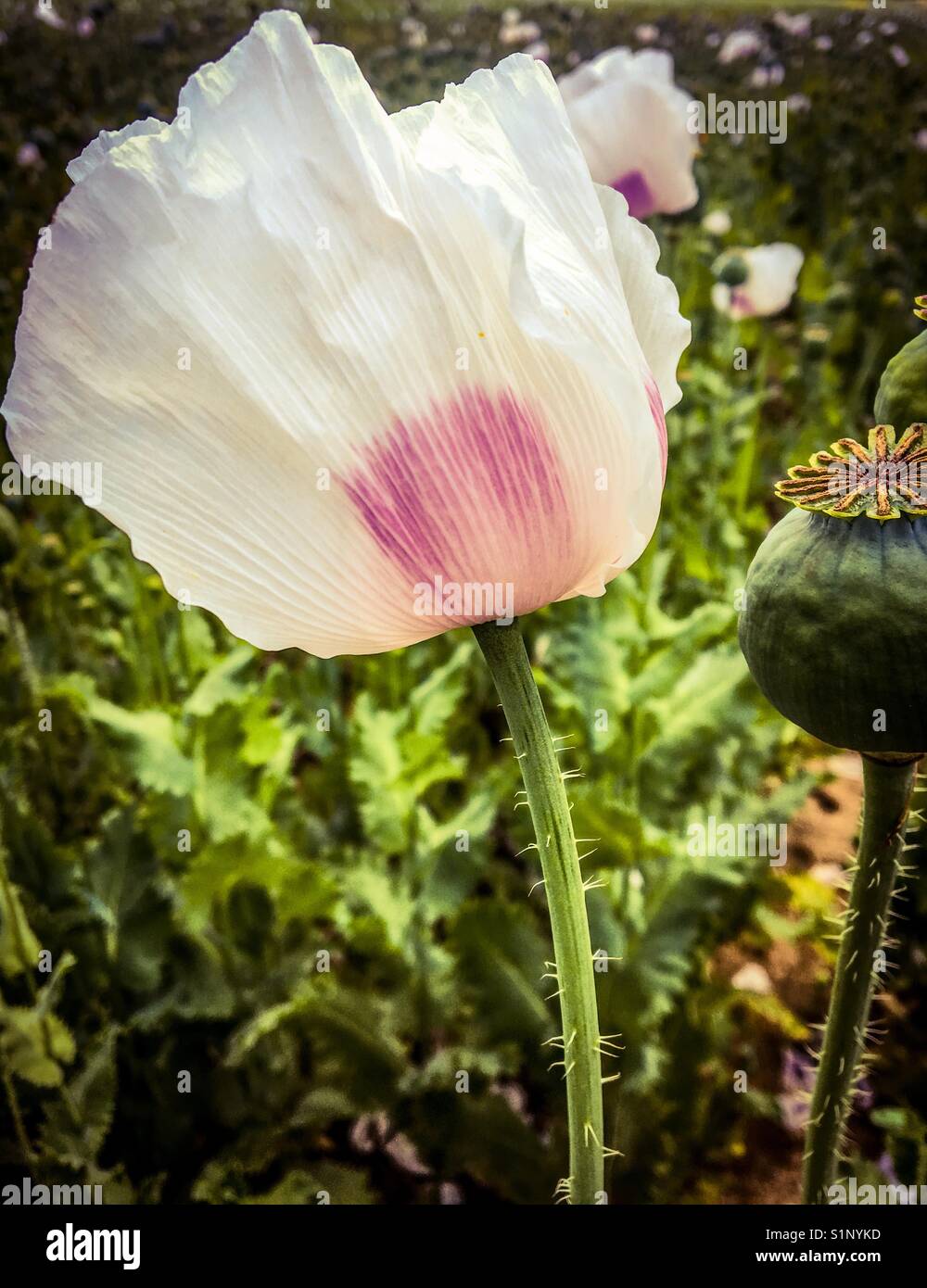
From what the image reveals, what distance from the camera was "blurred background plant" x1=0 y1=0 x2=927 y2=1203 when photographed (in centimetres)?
65

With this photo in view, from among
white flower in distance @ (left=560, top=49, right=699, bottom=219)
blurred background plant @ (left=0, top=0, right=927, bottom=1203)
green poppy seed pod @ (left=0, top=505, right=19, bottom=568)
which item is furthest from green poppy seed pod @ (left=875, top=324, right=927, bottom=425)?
green poppy seed pod @ (left=0, top=505, right=19, bottom=568)

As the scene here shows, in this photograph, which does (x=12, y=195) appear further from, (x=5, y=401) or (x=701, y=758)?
(x=5, y=401)

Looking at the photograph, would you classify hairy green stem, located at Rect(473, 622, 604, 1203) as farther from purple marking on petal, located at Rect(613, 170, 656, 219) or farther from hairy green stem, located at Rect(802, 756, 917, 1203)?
purple marking on petal, located at Rect(613, 170, 656, 219)

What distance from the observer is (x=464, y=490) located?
0.18 m

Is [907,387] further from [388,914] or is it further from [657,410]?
[388,914]

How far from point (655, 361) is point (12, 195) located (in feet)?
5.44

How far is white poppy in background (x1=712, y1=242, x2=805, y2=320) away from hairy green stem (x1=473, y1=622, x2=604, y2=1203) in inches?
48.1

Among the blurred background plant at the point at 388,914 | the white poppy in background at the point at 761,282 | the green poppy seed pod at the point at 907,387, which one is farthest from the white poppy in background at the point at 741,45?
the green poppy seed pod at the point at 907,387

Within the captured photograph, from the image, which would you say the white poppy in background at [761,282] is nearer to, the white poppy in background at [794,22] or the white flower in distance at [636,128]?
the white flower in distance at [636,128]

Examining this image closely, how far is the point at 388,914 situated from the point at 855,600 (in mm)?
609

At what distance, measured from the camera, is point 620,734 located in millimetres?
825

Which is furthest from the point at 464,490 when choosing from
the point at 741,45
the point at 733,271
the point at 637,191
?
the point at 741,45

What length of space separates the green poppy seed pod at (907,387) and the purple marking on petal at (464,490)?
0.07 meters

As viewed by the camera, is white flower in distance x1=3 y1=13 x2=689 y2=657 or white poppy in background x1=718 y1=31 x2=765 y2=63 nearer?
white flower in distance x1=3 y1=13 x2=689 y2=657
